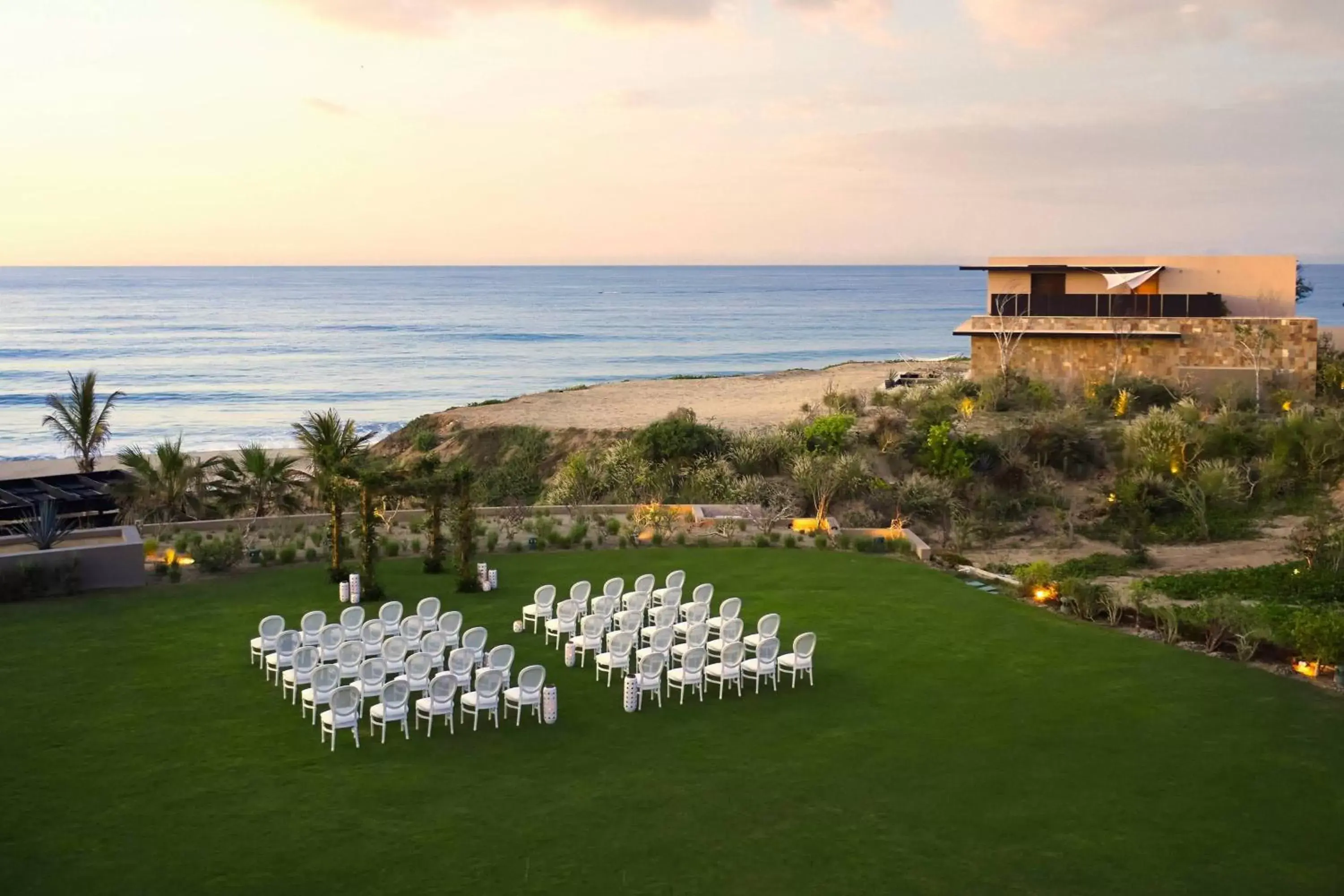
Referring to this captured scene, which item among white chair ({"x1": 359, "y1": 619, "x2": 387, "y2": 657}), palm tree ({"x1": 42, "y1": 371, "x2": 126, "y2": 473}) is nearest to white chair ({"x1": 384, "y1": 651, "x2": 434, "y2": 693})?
white chair ({"x1": 359, "y1": 619, "x2": 387, "y2": 657})

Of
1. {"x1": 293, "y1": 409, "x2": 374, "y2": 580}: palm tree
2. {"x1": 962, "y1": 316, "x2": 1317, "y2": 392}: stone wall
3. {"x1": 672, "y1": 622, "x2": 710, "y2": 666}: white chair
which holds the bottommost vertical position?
{"x1": 672, "y1": 622, "x2": 710, "y2": 666}: white chair

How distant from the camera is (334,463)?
69.0ft

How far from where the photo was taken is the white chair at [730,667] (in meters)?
15.3

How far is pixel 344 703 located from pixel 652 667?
3.59 metres

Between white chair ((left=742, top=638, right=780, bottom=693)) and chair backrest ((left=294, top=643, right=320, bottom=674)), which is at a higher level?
chair backrest ((left=294, top=643, right=320, bottom=674))

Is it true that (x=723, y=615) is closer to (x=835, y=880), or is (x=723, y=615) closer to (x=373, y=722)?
(x=373, y=722)

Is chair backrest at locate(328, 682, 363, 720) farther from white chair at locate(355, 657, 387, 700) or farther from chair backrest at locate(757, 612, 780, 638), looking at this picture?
chair backrest at locate(757, 612, 780, 638)

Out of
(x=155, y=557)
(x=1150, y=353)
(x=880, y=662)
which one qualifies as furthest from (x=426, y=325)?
(x=880, y=662)

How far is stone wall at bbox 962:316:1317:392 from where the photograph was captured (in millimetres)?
38312

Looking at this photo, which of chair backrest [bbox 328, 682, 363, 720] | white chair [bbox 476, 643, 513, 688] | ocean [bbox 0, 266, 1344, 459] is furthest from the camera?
ocean [bbox 0, 266, 1344, 459]

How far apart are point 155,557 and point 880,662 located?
13.7 metres

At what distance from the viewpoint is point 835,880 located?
10281 mm

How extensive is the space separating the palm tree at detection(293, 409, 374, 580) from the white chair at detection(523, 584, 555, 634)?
3988mm

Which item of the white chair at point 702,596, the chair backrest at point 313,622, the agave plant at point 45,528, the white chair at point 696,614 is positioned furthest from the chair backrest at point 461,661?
the agave plant at point 45,528
